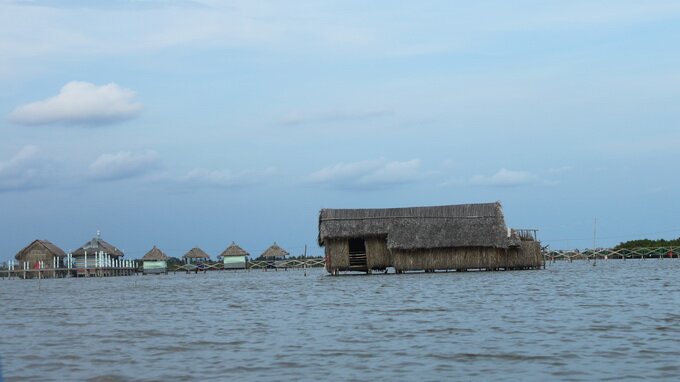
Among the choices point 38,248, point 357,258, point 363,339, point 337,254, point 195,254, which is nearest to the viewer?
point 363,339

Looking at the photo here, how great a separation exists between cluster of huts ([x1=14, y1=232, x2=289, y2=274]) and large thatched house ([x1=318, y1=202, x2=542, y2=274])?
84.1 ft

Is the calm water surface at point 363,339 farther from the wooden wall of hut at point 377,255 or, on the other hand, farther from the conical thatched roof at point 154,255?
the conical thatched roof at point 154,255

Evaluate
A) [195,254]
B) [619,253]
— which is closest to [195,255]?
[195,254]

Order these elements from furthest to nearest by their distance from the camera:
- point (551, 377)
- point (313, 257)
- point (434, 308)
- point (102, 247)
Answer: point (313, 257)
point (102, 247)
point (434, 308)
point (551, 377)

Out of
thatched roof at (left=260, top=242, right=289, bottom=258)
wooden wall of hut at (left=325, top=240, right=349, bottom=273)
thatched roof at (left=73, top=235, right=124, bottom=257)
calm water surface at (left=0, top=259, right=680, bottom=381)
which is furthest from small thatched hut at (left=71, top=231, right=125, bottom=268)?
calm water surface at (left=0, top=259, right=680, bottom=381)

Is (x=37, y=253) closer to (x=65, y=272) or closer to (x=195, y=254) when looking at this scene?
(x=65, y=272)

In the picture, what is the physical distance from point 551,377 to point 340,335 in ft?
15.3

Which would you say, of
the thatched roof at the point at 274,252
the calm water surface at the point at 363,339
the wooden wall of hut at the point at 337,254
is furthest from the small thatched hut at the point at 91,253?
the calm water surface at the point at 363,339

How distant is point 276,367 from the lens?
10.2 m

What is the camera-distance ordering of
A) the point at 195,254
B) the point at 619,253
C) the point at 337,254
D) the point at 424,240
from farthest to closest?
the point at 195,254
the point at 619,253
the point at 337,254
the point at 424,240

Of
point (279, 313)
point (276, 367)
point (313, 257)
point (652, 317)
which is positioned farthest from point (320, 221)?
point (313, 257)

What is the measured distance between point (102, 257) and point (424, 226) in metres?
31.5

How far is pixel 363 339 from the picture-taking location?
491 inches

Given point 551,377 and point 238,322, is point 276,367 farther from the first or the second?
point 238,322
